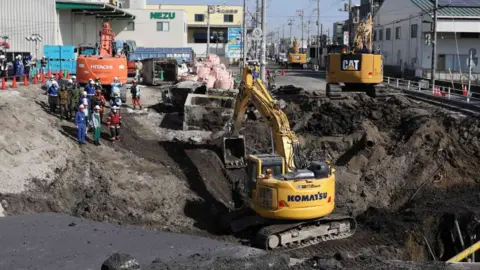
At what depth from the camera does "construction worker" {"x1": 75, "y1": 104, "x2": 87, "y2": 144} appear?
21484mm

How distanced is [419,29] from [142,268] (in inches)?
2165

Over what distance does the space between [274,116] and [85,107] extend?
840cm

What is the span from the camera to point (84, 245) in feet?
43.9

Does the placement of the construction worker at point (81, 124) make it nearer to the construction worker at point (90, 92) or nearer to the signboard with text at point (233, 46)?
the construction worker at point (90, 92)

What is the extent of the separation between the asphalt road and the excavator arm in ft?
11.9

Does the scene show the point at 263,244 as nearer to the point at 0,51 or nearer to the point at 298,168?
the point at 298,168

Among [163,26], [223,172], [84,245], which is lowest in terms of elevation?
[84,245]

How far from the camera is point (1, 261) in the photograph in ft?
39.8

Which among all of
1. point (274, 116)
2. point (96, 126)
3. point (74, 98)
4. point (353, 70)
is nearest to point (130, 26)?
point (353, 70)

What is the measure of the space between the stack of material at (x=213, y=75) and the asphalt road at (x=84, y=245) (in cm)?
2315

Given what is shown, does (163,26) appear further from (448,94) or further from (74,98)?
(74,98)

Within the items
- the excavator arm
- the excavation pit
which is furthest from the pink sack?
the excavator arm

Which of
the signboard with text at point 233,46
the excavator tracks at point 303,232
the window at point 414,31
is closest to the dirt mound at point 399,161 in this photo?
the excavator tracks at point 303,232

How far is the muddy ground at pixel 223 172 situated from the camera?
16.8 metres
